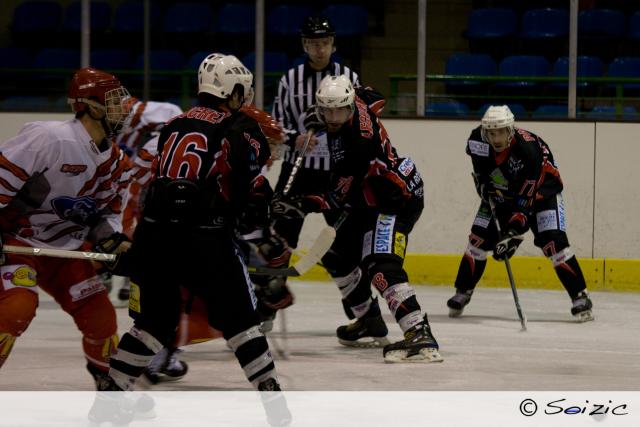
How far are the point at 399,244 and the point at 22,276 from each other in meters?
1.74

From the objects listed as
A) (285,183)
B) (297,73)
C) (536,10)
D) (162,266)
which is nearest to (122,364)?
(162,266)

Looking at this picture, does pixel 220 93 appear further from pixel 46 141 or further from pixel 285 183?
pixel 285 183

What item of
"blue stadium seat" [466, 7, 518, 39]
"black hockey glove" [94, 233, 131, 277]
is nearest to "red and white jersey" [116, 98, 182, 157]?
"blue stadium seat" [466, 7, 518, 39]

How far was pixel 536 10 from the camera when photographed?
8.17 meters

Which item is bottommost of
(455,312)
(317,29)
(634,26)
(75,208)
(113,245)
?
(455,312)

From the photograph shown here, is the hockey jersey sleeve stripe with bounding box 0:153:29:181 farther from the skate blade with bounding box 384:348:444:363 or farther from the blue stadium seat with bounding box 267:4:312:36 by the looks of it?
the blue stadium seat with bounding box 267:4:312:36

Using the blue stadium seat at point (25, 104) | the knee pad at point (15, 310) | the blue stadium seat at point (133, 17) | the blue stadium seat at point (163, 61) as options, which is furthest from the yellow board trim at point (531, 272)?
the knee pad at point (15, 310)

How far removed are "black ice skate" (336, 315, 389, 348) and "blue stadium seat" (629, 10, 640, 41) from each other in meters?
3.41

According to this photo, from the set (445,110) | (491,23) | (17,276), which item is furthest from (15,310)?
(491,23)

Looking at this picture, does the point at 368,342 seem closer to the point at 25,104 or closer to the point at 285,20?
the point at 285,20

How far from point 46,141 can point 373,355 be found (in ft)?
6.58

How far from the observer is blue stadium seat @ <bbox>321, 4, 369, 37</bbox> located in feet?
27.4

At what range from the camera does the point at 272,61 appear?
8242 millimetres

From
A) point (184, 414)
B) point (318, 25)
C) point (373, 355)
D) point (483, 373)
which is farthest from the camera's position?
point (318, 25)
